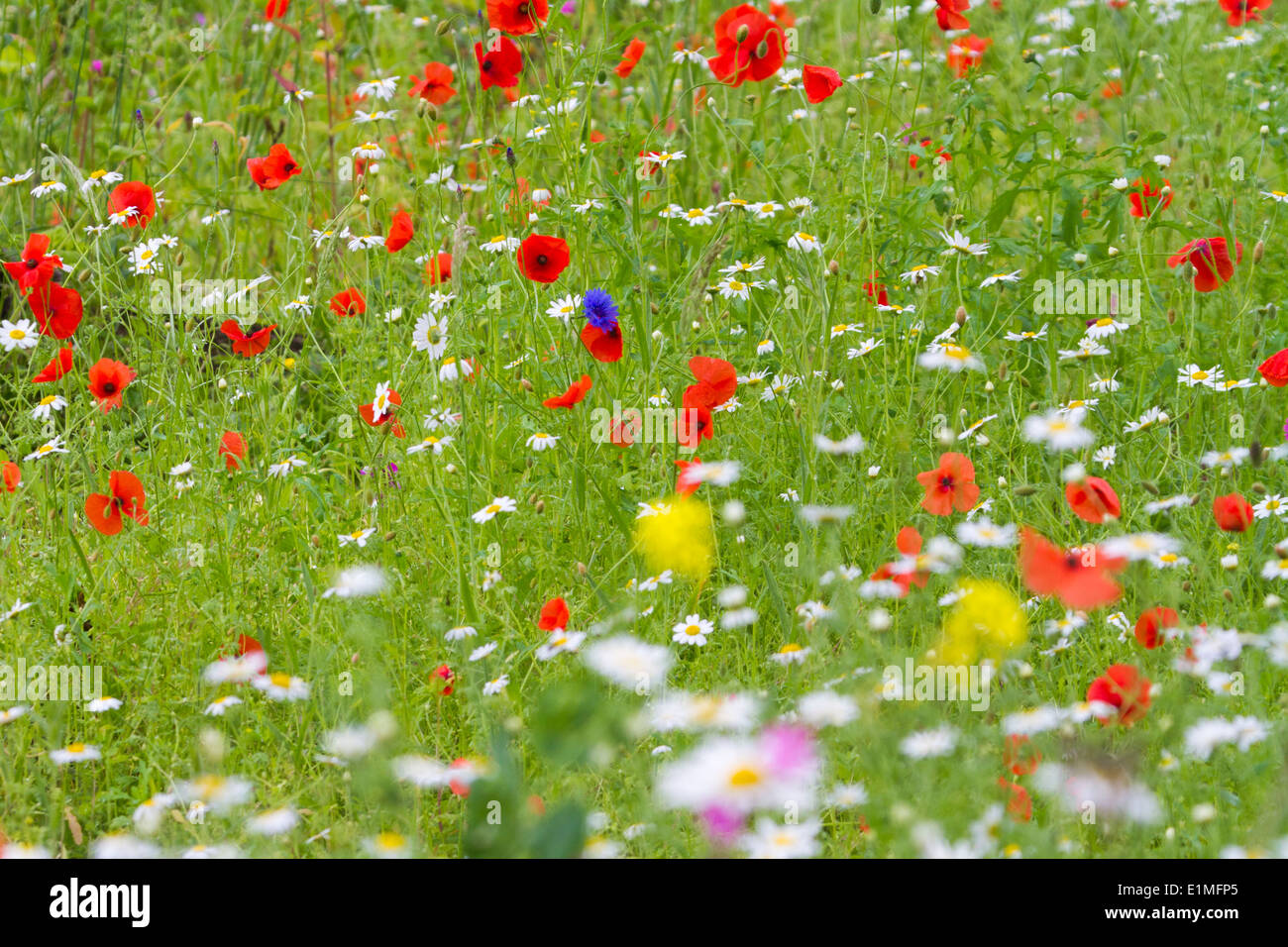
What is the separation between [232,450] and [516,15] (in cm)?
108

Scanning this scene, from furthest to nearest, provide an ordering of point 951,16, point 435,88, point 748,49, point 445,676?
point 435,88 < point 951,16 < point 748,49 < point 445,676

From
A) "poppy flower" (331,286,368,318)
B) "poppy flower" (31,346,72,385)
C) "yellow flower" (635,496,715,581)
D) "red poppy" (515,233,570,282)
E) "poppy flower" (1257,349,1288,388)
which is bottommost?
"yellow flower" (635,496,715,581)

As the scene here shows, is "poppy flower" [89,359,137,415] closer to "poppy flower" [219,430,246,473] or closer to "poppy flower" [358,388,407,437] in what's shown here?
"poppy flower" [219,430,246,473]

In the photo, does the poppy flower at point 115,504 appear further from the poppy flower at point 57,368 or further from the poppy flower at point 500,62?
the poppy flower at point 500,62

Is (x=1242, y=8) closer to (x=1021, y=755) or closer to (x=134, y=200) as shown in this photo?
(x=1021, y=755)

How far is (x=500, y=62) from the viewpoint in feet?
9.55

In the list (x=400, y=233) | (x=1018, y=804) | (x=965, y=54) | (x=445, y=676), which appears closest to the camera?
(x=1018, y=804)

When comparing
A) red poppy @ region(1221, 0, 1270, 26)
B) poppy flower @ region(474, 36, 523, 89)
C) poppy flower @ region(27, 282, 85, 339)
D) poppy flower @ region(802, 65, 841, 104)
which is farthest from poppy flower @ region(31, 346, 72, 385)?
red poppy @ region(1221, 0, 1270, 26)

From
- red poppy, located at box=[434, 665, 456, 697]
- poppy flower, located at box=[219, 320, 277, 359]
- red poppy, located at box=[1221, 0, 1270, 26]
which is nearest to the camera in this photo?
red poppy, located at box=[434, 665, 456, 697]

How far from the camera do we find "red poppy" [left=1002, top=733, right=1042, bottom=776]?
177 centimetres

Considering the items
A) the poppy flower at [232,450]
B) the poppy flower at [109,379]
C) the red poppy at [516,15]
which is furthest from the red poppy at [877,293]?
the poppy flower at [109,379]

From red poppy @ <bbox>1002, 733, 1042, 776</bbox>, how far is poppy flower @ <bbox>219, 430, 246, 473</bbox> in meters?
1.71

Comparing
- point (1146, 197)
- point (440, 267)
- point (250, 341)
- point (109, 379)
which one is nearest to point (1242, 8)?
point (1146, 197)

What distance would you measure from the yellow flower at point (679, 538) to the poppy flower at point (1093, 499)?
0.57 m
